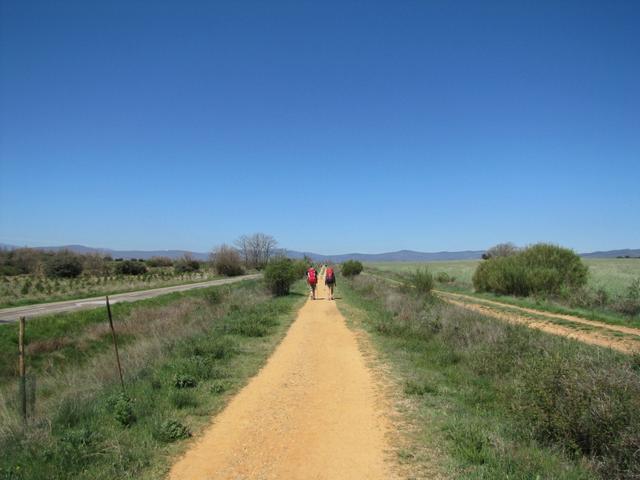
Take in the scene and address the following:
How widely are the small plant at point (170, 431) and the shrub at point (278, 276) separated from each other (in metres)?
21.3

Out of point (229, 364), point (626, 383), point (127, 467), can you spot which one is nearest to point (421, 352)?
point (229, 364)

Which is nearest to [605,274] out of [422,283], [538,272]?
[538,272]

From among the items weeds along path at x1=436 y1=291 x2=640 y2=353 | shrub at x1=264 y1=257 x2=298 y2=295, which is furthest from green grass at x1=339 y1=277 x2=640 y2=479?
shrub at x1=264 y1=257 x2=298 y2=295

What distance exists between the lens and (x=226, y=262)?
7225 cm

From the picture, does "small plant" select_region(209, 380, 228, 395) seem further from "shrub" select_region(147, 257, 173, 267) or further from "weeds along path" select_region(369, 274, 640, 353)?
"shrub" select_region(147, 257, 173, 267)

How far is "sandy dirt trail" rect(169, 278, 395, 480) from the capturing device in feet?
14.8

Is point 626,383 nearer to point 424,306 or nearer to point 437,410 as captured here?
point 437,410

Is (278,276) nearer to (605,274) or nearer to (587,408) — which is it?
(587,408)

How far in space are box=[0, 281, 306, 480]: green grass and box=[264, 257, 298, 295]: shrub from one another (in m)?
13.1

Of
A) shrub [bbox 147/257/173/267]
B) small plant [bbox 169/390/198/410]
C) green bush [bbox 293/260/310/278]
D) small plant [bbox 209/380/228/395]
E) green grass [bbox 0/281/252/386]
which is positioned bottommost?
green grass [bbox 0/281/252/386]

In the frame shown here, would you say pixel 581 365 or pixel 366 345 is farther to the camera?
pixel 366 345

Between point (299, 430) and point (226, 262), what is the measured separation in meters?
68.8

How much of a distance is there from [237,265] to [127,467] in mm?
70478

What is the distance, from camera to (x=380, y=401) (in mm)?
6785
